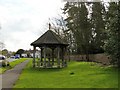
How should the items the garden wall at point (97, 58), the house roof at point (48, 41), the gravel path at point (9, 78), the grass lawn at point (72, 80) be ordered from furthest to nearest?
the garden wall at point (97, 58)
the house roof at point (48, 41)
the gravel path at point (9, 78)
the grass lawn at point (72, 80)

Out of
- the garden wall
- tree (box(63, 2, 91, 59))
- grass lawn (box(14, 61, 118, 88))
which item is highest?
tree (box(63, 2, 91, 59))

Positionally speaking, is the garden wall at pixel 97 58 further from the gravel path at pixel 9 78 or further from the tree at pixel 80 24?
the gravel path at pixel 9 78

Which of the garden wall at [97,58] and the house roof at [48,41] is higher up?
the house roof at [48,41]

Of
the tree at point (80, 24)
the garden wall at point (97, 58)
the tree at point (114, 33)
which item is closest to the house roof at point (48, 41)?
the garden wall at point (97, 58)

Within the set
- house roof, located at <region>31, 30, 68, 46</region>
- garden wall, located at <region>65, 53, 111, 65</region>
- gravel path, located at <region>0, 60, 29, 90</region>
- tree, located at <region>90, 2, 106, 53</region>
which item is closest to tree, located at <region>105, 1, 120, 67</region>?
garden wall, located at <region>65, 53, 111, 65</region>

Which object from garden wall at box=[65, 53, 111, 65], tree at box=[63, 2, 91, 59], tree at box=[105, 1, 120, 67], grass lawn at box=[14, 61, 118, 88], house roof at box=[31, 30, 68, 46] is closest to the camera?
grass lawn at box=[14, 61, 118, 88]

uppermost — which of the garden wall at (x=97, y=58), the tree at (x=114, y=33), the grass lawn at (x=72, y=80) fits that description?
the tree at (x=114, y=33)

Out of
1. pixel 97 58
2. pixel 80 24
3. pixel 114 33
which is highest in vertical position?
pixel 80 24

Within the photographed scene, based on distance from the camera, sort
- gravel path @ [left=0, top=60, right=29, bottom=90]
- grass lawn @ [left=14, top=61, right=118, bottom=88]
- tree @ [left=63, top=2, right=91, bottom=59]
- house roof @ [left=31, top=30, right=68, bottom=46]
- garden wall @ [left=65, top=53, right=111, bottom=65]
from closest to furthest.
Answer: grass lawn @ [left=14, top=61, right=118, bottom=88] < gravel path @ [left=0, top=60, right=29, bottom=90] < house roof @ [left=31, top=30, right=68, bottom=46] < garden wall @ [left=65, top=53, right=111, bottom=65] < tree @ [left=63, top=2, right=91, bottom=59]

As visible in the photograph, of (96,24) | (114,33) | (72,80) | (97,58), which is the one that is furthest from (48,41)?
(96,24)

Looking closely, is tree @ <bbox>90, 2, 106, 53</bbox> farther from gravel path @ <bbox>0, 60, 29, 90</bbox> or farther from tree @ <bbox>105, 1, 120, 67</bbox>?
gravel path @ <bbox>0, 60, 29, 90</bbox>

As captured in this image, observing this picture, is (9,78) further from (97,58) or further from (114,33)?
(97,58)

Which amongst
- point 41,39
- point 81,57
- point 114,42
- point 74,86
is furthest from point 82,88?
point 81,57

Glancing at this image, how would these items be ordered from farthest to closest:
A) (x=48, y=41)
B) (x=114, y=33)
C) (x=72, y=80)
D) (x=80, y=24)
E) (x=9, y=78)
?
(x=80, y=24), (x=48, y=41), (x=114, y=33), (x=9, y=78), (x=72, y=80)
